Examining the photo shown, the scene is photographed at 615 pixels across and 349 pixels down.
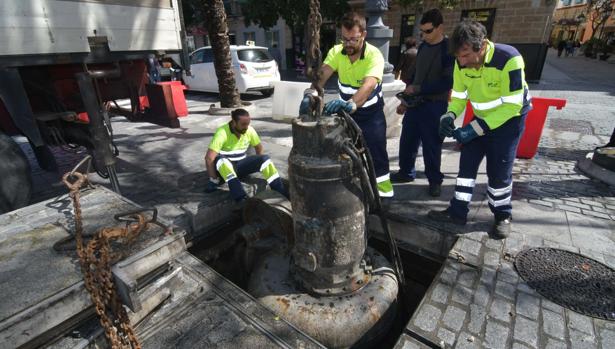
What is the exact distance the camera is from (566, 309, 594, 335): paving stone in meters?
2.09

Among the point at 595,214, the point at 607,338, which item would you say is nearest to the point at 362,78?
the point at 607,338

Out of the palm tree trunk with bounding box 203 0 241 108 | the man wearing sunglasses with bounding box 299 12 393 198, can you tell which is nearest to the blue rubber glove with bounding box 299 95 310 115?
the man wearing sunglasses with bounding box 299 12 393 198

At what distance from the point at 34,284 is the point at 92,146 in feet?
8.04

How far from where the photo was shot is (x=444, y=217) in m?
3.30

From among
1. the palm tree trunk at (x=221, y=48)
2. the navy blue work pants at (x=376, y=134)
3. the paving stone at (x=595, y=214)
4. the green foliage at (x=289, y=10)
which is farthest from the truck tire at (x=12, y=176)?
Result: the green foliage at (x=289, y=10)

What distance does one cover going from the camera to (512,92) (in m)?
2.66

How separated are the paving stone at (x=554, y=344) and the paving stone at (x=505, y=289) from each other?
0.35 meters

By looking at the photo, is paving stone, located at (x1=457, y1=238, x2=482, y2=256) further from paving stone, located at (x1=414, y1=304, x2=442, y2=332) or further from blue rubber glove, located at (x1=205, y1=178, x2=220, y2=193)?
blue rubber glove, located at (x1=205, y1=178, x2=220, y2=193)

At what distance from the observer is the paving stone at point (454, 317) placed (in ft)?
7.00

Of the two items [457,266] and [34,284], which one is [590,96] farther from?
[34,284]

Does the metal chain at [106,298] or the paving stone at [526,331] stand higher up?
the metal chain at [106,298]

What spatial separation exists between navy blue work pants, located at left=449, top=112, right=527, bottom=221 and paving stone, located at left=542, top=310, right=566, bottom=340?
1.01m

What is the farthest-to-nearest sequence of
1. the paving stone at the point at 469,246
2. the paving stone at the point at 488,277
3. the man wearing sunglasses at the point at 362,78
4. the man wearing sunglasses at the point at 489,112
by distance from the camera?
the man wearing sunglasses at the point at 362,78, the paving stone at the point at 469,246, the man wearing sunglasses at the point at 489,112, the paving stone at the point at 488,277

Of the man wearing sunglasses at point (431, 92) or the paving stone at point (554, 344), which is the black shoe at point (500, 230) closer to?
the man wearing sunglasses at point (431, 92)
